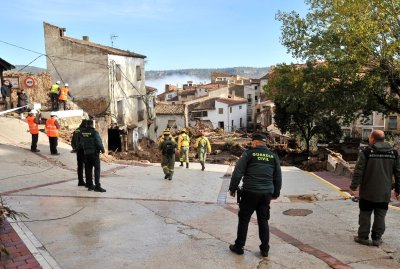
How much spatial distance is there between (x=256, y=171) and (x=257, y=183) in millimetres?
152

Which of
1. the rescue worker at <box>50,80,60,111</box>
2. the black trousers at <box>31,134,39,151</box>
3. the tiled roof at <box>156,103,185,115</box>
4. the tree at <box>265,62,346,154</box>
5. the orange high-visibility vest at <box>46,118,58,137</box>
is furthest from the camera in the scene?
the tiled roof at <box>156,103,185,115</box>

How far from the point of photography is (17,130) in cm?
1794

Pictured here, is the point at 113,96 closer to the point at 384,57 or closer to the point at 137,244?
Result: the point at 384,57

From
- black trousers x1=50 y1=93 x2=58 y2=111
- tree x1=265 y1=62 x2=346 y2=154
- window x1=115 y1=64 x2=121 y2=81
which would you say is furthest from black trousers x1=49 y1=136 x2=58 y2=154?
window x1=115 y1=64 x2=121 y2=81

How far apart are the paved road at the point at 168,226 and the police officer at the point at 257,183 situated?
42cm

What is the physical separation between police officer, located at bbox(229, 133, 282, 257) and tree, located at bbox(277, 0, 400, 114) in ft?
42.1

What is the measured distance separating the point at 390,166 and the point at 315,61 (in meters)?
14.8

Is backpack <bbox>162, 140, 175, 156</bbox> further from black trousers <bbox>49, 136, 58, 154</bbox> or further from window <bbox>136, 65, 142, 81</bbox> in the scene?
window <bbox>136, 65, 142, 81</bbox>

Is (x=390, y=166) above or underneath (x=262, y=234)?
above

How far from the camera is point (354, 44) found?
1731 centimetres

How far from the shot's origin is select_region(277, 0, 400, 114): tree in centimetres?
1695

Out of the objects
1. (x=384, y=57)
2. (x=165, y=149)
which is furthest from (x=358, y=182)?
(x=384, y=57)

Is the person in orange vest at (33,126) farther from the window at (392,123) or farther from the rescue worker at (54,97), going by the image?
the window at (392,123)

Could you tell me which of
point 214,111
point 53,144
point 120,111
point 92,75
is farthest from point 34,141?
point 214,111
